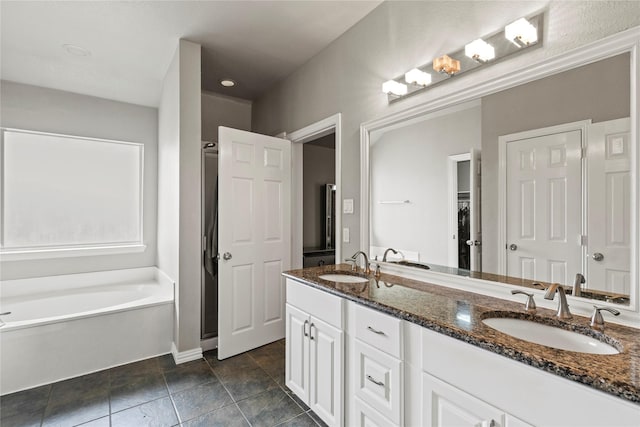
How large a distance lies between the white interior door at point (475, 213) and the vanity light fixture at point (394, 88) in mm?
637

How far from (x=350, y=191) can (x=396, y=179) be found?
446 mm

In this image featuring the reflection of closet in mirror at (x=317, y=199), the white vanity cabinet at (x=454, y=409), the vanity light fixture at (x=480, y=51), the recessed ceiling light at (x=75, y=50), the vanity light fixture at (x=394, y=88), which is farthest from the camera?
the reflection of closet in mirror at (x=317, y=199)

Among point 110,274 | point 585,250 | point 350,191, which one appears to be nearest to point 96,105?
point 110,274

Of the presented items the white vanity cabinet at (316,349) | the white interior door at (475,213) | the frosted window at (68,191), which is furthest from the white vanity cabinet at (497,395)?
the frosted window at (68,191)

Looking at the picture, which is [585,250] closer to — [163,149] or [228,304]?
[228,304]

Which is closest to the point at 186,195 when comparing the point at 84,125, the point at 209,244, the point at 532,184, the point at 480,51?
the point at 209,244

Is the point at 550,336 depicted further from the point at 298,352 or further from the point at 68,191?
the point at 68,191

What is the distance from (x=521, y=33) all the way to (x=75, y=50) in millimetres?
3264

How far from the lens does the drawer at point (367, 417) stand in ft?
4.40

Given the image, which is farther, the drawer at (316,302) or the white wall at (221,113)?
the white wall at (221,113)

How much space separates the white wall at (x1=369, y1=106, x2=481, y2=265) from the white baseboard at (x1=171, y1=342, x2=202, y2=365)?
5.85 ft

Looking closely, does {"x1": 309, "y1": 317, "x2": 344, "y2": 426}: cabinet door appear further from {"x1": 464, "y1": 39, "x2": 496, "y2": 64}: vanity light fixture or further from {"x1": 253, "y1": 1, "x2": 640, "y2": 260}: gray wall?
{"x1": 464, "y1": 39, "x2": 496, "y2": 64}: vanity light fixture

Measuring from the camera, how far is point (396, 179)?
2.05 meters

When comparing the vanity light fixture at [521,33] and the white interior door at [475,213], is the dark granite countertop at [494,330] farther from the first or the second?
the vanity light fixture at [521,33]
